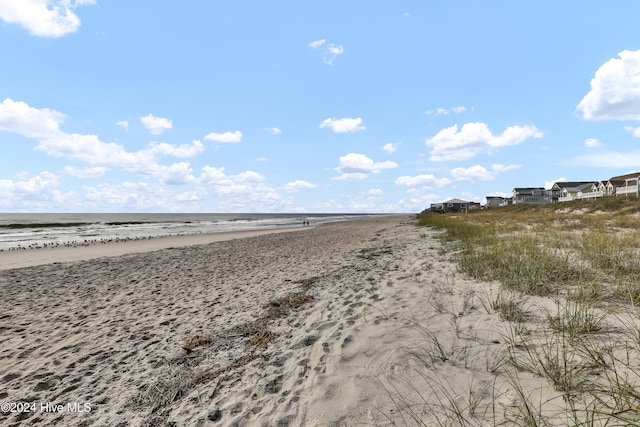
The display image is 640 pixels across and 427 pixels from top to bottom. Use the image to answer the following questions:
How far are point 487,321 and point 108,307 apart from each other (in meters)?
8.42

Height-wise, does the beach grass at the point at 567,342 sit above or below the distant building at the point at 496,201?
below

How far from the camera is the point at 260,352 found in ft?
14.8

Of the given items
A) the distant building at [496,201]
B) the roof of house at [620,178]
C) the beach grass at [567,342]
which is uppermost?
the roof of house at [620,178]

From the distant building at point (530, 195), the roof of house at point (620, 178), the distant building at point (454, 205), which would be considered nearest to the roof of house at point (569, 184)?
the distant building at point (530, 195)

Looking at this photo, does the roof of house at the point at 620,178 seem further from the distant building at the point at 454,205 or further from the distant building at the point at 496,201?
the distant building at the point at 454,205

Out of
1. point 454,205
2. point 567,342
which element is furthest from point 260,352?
point 454,205

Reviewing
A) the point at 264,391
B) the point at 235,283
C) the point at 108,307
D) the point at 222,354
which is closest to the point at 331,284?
the point at 235,283

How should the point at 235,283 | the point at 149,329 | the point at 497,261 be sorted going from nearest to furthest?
1. the point at 149,329
2. the point at 497,261
3. the point at 235,283

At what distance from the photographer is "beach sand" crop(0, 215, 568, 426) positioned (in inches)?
121

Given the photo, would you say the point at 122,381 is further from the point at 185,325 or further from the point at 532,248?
the point at 532,248

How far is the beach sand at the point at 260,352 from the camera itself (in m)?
3.07

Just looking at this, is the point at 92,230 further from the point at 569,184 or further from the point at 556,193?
the point at 569,184

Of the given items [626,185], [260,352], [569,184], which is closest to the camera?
[260,352]

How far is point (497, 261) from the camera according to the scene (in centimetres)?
767
